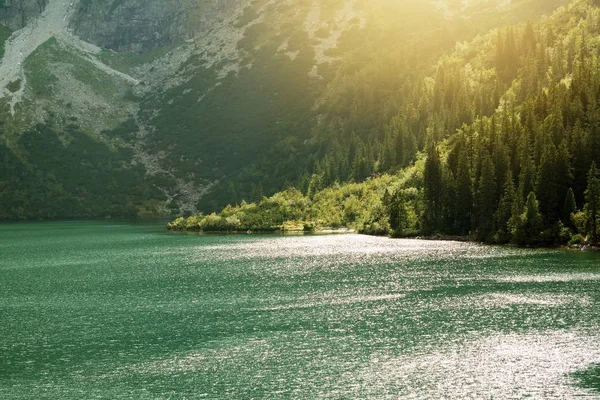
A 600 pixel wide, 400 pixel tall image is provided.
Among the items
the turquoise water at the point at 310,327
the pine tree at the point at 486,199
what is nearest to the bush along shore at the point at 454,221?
the pine tree at the point at 486,199

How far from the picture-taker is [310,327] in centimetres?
6419

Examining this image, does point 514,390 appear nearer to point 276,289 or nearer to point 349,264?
point 276,289

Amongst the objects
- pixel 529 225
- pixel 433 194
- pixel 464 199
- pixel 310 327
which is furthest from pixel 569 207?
pixel 310 327

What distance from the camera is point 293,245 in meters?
146

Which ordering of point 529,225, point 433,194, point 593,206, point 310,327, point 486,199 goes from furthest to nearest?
point 433,194, point 486,199, point 529,225, point 593,206, point 310,327

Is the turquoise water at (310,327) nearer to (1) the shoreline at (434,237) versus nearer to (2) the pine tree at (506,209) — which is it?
(1) the shoreline at (434,237)

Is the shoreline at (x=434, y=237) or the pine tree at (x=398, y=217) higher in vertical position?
the pine tree at (x=398, y=217)

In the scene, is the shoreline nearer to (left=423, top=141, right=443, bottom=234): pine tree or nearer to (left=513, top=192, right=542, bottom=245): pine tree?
(left=513, top=192, right=542, bottom=245): pine tree

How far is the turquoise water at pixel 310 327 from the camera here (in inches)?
1860

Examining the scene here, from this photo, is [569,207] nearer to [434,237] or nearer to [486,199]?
[486,199]

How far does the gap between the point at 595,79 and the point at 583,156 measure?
105 ft

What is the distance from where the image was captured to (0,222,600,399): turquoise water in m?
47.2

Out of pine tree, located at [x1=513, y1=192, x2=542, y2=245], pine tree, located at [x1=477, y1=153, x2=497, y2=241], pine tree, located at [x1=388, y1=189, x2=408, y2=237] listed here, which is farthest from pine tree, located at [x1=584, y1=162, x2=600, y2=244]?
pine tree, located at [x1=388, y1=189, x2=408, y2=237]

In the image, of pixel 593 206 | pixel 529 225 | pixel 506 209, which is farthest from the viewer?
pixel 506 209
